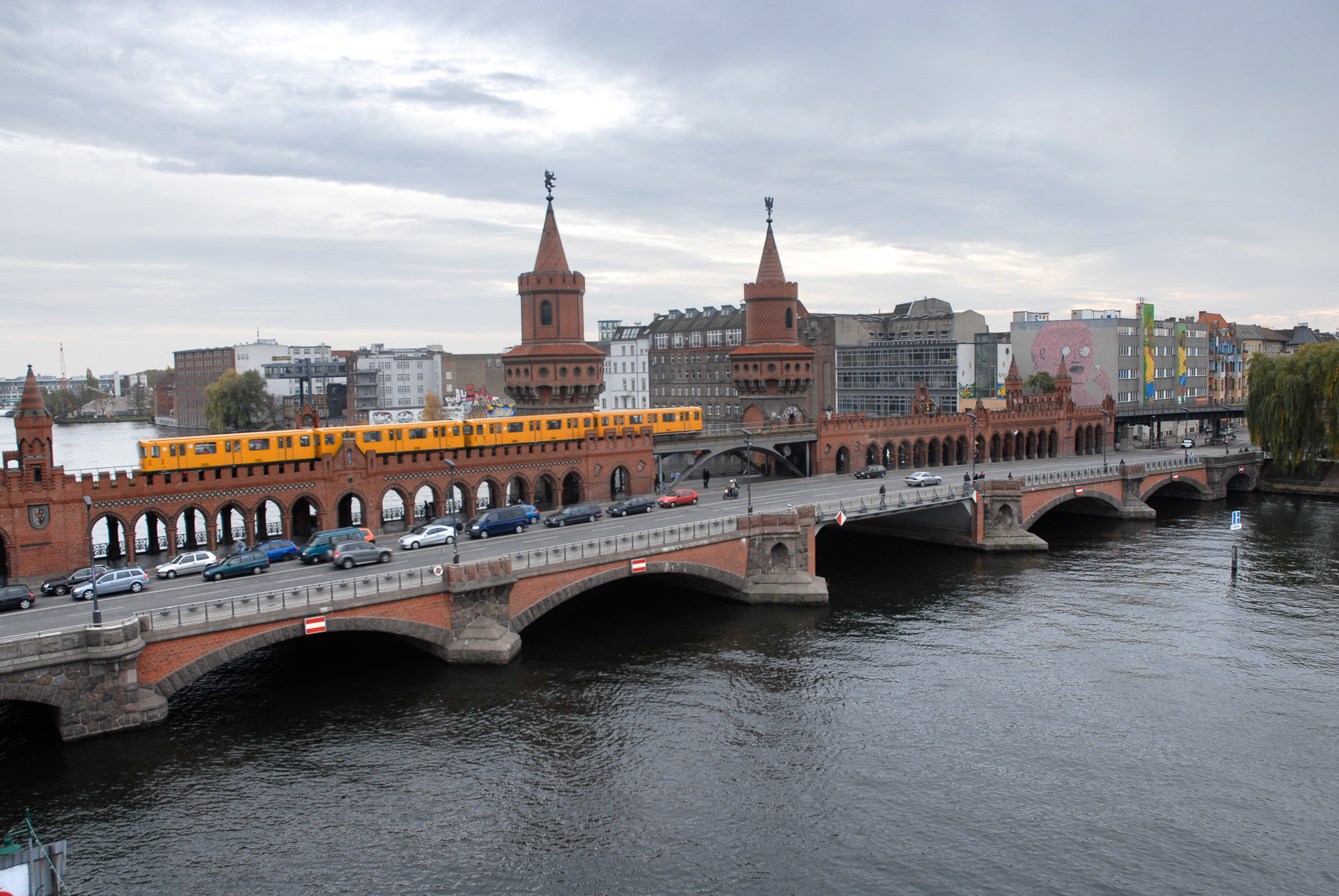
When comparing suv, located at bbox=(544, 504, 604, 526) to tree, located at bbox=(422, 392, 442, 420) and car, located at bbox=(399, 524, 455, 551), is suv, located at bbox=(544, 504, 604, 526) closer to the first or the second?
car, located at bbox=(399, 524, 455, 551)

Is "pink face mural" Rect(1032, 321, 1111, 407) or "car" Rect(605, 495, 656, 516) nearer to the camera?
"car" Rect(605, 495, 656, 516)

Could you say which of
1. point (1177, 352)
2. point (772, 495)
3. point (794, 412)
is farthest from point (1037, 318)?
point (772, 495)

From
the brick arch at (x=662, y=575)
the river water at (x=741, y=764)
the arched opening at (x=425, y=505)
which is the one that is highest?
the arched opening at (x=425, y=505)

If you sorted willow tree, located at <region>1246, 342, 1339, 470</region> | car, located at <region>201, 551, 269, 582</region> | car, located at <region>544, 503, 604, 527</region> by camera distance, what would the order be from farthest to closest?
willow tree, located at <region>1246, 342, 1339, 470</region> < car, located at <region>544, 503, 604, 527</region> < car, located at <region>201, 551, 269, 582</region>

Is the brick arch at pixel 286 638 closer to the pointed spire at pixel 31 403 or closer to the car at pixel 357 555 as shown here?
the car at pixel 357 555

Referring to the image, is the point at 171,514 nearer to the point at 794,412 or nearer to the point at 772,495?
the point at 772,495

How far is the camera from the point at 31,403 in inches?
1977

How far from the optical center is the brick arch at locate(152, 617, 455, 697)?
124ft

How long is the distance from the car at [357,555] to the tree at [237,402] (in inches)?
5176

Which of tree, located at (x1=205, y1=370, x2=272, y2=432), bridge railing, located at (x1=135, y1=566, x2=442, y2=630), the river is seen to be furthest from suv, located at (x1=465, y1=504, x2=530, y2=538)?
tree, located at (x1=205, y1=370, x2=272, y2=432)

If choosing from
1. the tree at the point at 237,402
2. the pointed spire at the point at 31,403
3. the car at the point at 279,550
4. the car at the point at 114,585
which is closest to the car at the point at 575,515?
the car at the point at 279,550

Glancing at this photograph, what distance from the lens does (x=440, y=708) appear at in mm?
40500

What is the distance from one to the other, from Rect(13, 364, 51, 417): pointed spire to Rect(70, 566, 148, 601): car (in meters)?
9.85

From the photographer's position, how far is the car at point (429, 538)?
54250 millimetres
